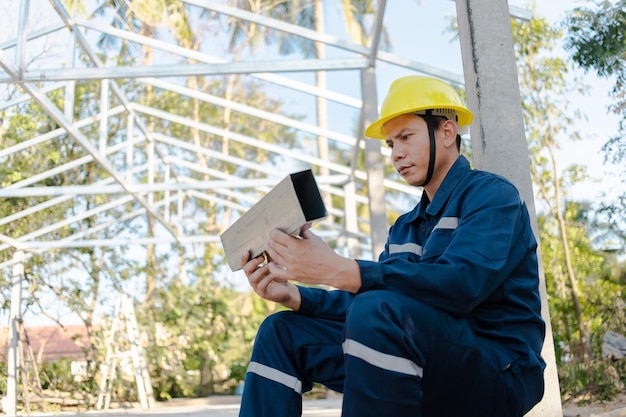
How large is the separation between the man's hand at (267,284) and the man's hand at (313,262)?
0.20 m

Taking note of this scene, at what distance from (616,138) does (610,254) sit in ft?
10.5

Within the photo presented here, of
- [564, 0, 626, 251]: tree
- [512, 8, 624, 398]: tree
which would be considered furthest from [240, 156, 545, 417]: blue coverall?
[512, 8, 624, 398]: tree

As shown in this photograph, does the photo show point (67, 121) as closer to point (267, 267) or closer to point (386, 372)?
point (267, 267)

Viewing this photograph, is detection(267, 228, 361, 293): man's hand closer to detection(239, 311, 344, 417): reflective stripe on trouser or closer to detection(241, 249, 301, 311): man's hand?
detection(241, 249, 301, 311): man's hand

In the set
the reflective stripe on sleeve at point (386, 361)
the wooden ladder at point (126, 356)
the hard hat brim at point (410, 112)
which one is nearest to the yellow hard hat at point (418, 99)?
the hard hat brim at point (410, 112)

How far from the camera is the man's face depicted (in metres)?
2.05

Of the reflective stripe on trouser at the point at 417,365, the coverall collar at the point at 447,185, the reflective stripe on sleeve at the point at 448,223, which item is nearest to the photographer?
the reflective stripe on trouser at the point at 417,365

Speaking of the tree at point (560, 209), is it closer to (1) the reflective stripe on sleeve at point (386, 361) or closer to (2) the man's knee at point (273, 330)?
(2) the man's knee at point (273, 330)

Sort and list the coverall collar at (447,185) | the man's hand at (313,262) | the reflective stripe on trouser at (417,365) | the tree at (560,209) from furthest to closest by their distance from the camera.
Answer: the tree at (560,209) < the coverall collar at (447,185) < the man's hand at (313,262) < the reflective stripe on trouser at (417,365)

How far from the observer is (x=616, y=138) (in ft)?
23.9

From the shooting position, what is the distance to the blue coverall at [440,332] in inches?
61.0

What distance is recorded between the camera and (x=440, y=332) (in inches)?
63.2

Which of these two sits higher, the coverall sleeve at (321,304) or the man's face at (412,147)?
the man's face at (412,147)

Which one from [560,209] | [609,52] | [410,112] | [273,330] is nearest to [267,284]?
[273,330]
